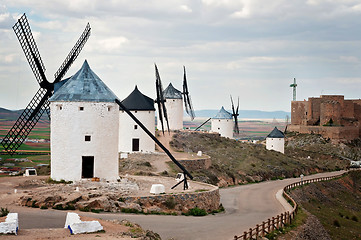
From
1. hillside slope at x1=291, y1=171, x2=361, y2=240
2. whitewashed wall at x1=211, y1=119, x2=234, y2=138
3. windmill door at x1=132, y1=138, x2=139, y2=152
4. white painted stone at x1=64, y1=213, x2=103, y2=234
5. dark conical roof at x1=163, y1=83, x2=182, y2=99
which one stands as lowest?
hillside slope at x1=291, y1=171, x2=361, y2=240

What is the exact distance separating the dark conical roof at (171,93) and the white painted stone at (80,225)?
42021mm

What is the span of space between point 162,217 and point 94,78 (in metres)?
9.52

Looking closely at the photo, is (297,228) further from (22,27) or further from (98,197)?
(22,27)

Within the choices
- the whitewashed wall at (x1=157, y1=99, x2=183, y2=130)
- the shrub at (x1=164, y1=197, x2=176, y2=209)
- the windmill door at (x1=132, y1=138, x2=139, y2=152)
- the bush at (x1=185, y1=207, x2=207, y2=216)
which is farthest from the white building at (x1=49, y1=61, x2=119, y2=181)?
the whitewashed wall at (x1=157, y1=99, x2=183, y2=130)

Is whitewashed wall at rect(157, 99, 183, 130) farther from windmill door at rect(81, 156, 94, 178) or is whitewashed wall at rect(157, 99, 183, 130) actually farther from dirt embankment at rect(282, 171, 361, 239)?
windmill door at rect(81, 156, 94, 178)

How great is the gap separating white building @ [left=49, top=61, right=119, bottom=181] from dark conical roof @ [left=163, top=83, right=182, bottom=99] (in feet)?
103

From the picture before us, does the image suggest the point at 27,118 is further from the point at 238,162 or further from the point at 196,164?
the point at 238,162

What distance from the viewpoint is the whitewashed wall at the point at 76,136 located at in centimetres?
2478

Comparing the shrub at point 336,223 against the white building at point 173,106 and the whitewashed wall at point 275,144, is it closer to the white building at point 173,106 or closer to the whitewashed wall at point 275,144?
the white building at point 173,106

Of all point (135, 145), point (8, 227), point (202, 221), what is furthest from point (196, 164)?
point (8, 227)

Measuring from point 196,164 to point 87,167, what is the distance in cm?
1548

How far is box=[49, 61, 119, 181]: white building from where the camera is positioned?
24797mm

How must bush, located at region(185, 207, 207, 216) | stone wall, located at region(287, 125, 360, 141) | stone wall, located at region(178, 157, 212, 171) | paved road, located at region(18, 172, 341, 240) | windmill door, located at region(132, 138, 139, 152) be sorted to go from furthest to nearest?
stone wall, located at region(287, 125, 360, 141)
windmill door, located at region(132, 138, 139, 152)
stone wall, located at region(178, 157, 212, 171)
bush, located at region(185, 207, 207, 216)
paved road, located at region(18, 172, 341, 240)

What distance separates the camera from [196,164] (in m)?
39.4
